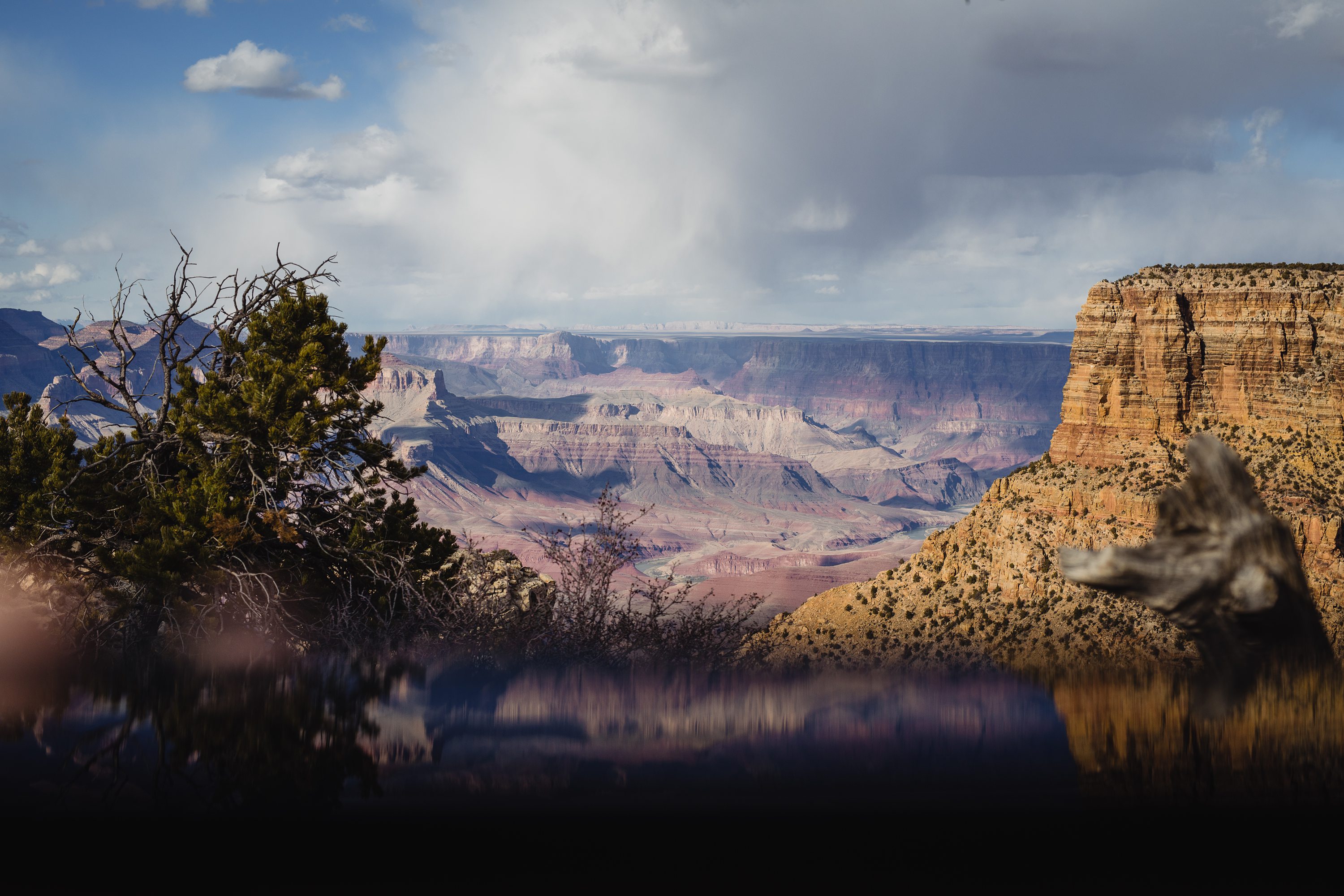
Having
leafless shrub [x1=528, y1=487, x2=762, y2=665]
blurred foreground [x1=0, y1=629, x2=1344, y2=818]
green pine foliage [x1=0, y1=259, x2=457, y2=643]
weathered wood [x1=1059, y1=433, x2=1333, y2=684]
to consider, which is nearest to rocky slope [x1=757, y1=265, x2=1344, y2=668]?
leafless shrub [x1=528, y1=487, x2=762, y2=665]

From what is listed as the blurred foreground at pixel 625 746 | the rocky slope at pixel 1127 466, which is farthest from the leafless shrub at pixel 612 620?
the rocky slope at pixel 1127 466

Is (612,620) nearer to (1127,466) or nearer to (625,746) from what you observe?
(625,746)

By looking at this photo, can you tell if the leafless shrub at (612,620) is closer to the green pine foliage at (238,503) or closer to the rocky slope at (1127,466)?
the green pine foliage at (238,503)

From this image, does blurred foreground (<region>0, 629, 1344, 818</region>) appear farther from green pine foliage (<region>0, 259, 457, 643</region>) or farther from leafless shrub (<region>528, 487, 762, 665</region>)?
green pine foliage (<region>0, 259, 457, 643</region>)

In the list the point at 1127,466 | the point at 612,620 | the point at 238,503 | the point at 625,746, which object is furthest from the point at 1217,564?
the point at 1127,466

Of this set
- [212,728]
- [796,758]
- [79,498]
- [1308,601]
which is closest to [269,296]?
[79,498]

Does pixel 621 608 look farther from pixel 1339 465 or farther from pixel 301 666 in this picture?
pixel 1339 465
